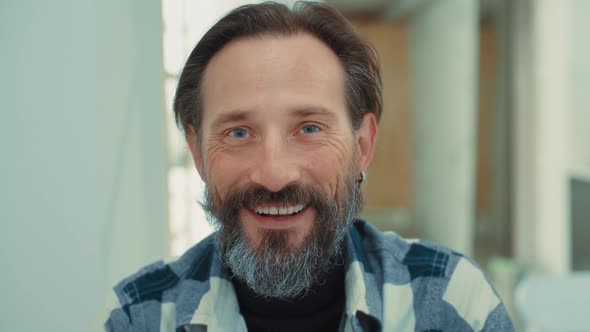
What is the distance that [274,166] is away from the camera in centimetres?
72

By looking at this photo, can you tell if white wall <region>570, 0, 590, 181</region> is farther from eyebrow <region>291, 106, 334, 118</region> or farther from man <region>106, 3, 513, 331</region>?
eyebrow <region>291, 106, 334, 118</region>

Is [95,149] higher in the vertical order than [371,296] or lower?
higher

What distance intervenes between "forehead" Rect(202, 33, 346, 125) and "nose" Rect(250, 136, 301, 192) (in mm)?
55

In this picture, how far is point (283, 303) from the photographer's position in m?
0.84

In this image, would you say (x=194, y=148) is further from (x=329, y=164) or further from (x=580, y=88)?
(x=580, y=88)

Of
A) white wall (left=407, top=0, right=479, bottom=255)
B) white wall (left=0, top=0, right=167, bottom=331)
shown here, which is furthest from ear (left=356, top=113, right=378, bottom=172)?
white wall (left=407, top=0, right=479, bottom=255)

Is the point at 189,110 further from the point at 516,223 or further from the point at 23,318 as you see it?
the point at 516,223

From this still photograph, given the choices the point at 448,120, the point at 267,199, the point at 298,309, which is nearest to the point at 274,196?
the point at 267,199

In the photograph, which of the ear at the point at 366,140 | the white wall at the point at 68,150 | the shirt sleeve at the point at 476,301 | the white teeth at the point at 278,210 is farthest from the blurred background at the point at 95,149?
the shirt sleeve at the point at 476,301

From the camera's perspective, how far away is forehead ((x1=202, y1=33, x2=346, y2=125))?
75 cm

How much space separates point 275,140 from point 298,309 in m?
0.31

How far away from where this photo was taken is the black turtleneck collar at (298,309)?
2.74 ft

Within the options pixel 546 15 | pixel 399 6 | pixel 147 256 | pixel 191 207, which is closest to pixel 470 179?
pixel 546 15

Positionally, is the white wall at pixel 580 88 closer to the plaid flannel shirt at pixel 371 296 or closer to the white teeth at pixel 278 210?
the plaid flannel shirt at pixel 371 296
